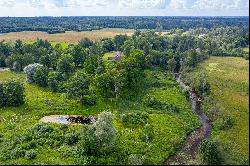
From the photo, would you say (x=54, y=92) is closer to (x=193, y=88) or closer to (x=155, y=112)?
(x=155, y=112)

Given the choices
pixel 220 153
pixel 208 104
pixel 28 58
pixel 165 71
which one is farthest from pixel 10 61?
pixel 220 153

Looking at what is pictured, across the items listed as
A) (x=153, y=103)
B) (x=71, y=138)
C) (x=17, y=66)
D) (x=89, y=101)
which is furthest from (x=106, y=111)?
(x=17, y=66)

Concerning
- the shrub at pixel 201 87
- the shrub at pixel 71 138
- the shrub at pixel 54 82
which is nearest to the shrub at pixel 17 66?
the shrub at pixel 54 82

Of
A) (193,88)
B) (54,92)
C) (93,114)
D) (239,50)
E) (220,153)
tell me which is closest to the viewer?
(220,153)

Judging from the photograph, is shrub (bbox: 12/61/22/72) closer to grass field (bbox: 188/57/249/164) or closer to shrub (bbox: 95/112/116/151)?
grass field (bbox: 188/57/249/164)

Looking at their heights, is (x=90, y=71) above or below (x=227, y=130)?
above

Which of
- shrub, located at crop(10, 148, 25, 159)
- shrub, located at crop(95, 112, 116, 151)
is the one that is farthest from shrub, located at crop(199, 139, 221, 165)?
shrub, located at crop(10, 148, 25, 159)

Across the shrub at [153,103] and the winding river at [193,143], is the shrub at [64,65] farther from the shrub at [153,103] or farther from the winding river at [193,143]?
the winding river at [193,143]
